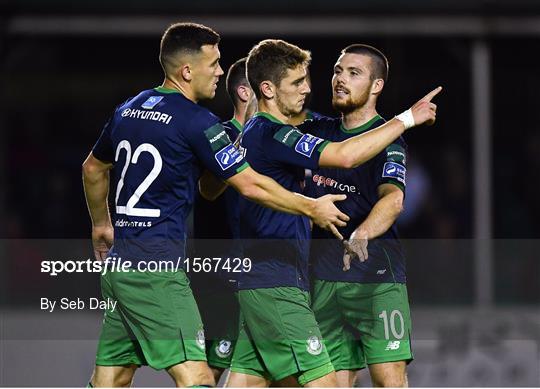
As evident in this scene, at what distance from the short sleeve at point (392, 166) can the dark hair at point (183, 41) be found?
1.11m

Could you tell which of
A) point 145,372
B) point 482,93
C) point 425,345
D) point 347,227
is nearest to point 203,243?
point 347,227

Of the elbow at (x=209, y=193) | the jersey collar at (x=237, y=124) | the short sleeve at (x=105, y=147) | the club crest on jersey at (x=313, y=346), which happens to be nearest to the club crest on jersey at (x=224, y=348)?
the elbow at (x=209, y=193)

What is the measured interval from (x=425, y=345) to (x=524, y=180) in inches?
119

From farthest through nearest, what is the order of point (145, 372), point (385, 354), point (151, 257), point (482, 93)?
point (482, 93)
point (145, 372)
point (385, 354)
point (151, 257)

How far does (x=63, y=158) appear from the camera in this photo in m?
14.3

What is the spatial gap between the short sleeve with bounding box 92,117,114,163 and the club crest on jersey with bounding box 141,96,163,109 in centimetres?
24

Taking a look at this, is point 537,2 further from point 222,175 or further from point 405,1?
point 222,175

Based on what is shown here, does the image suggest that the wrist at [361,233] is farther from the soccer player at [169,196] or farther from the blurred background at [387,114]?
the blurred background at [387,114]

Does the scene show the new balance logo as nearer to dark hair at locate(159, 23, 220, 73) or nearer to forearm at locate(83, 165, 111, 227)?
forearm at locate(83, 165, 111, 227)

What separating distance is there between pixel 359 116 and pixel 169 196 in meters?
1.34

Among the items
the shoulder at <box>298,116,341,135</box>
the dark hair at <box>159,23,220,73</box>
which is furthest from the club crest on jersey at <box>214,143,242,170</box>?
the shoulder at <box>298,116,341,135</box>

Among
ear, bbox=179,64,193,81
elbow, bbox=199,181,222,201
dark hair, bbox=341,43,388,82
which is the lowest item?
elbow, bbox=199,181,222,201

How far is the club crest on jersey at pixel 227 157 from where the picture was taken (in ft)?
22.6

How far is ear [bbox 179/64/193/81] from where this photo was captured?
7074 mm
